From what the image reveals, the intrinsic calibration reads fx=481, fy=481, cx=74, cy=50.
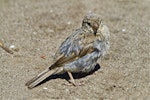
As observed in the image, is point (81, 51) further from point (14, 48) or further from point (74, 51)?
point (14, 48)

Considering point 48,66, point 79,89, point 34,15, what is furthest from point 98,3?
point 79,89

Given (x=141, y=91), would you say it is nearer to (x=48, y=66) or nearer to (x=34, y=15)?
(x=48, y=66)

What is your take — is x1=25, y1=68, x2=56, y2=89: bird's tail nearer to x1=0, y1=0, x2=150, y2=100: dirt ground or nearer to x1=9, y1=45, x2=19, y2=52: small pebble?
x1=0, y1=0, x2=150, y2=100: dirt ground

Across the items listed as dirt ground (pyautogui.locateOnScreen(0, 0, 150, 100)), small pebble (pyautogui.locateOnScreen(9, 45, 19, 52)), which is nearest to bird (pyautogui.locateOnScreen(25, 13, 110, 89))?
dirt ground (pyautogui.locateOnScreen(0, 0, 150, 100))

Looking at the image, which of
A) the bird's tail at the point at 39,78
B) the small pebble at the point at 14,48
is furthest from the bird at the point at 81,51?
the small pebble at the point at 14,48

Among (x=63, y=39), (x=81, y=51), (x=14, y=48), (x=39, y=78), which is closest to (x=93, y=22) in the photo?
(x=81, y=51)

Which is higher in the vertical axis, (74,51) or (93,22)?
(93,22)

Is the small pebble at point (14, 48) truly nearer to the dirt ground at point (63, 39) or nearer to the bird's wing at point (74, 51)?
the dirt ground at point (63, 39)
